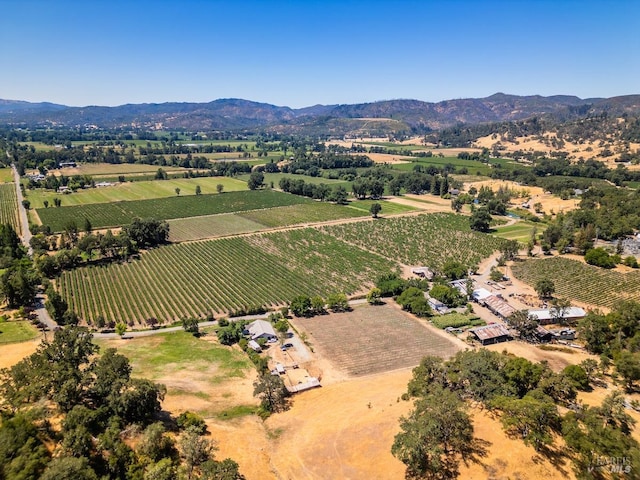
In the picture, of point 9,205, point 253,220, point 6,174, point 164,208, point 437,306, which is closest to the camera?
point 437,306

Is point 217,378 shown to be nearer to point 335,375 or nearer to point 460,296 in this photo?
point 335,375

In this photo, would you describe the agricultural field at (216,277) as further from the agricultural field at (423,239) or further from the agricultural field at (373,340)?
the agricultural field at (373,340)

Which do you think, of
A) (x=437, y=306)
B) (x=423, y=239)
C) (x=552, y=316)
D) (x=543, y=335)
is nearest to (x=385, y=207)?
(x=423, y=239)

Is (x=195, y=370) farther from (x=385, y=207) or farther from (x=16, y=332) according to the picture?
(x=385, y=207)

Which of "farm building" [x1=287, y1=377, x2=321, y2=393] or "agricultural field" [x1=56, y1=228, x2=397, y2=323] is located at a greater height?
"agricultural field" [x1=56, y1=228, x2=397, y2=323]

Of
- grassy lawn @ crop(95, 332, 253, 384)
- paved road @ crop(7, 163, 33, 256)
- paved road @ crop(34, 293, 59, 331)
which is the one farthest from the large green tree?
paved road @ crop(7, 163, 33, 256)

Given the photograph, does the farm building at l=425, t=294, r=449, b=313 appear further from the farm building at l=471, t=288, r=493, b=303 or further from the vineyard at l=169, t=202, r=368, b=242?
the vineyard at l=169, t=202, r=368, b=242
